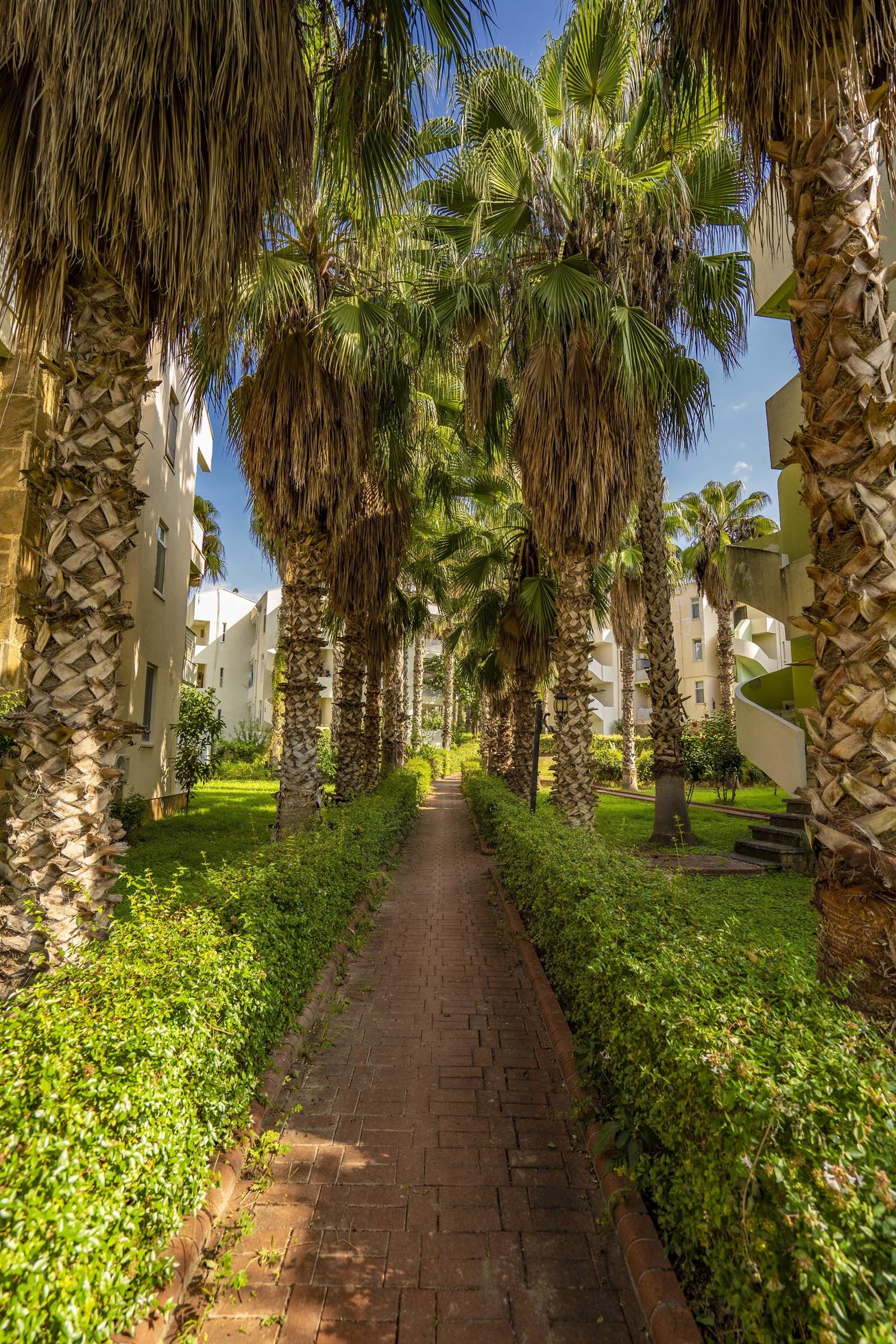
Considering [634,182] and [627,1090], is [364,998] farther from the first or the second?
[634,182]

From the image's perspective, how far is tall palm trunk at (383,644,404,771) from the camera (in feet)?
66.2

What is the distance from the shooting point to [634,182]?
28.7 ft

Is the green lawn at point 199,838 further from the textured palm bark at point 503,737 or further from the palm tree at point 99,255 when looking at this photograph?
the textured palm bark at point 503,737

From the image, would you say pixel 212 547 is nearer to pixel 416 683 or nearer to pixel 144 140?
pixel 416 683

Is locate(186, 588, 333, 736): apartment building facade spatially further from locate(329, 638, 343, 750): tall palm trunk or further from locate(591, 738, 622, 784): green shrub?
locate(591, 738, 622, 784): green shrub

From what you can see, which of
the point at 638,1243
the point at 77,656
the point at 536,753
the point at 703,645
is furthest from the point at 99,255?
the point at 703,645

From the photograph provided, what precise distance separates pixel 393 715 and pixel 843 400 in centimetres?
2002

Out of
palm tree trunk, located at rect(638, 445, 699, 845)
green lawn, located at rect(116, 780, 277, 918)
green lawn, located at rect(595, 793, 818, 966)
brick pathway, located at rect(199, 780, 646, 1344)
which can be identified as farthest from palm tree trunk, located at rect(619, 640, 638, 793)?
brick pathway, located at rect(199, 780, 646, 1344)

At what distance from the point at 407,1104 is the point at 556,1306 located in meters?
1.70

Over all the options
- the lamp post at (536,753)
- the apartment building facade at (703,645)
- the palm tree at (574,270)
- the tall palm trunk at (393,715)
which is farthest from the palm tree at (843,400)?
the apartment building facade at (703,645)

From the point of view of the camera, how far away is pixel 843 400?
3.54m

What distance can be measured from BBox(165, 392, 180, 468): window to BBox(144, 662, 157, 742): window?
4671mm

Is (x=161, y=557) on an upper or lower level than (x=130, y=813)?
upper

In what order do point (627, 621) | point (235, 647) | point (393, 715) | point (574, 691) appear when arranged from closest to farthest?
point (574, 691) < point (393, 715) < point (627, 621) < point (235, 647)
